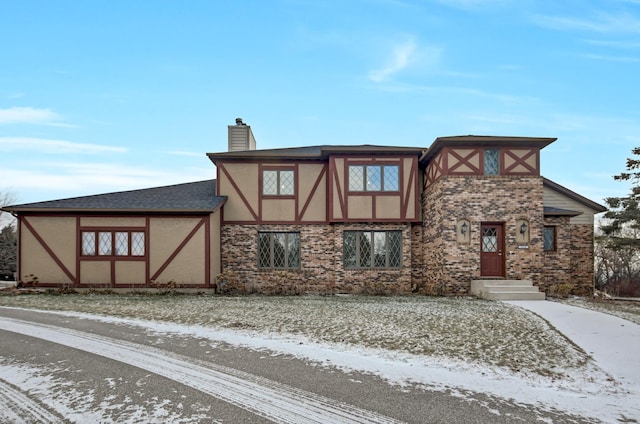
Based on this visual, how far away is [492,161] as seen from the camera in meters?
13.7

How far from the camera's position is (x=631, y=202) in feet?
72.6

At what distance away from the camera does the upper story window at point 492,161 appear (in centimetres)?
1361

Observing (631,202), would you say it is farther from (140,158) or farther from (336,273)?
(140,158)

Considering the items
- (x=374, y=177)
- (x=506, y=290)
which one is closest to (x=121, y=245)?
(x=374, y=177)

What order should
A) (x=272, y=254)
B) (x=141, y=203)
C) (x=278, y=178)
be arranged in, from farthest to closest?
(x=278, y=178) < (x=272, y=254) < (x=141, y=203)

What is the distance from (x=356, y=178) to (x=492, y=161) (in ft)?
16.6

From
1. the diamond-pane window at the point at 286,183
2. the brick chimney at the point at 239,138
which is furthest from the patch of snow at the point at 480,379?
the brick chimney at the point at 239,138

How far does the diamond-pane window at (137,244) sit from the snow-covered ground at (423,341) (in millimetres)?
2905

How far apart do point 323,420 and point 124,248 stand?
41.7 ft

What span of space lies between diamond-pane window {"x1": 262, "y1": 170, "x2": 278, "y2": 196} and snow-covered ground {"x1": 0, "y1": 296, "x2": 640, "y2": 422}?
5.57m

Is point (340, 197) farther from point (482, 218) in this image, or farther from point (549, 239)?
point (549, 239)

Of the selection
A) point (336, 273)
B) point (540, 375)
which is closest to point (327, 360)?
point (540, 375)

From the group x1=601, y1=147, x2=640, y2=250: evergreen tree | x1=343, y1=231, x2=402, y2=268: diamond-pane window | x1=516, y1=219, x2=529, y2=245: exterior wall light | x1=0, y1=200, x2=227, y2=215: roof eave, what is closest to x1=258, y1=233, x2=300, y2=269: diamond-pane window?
x1=343, y1=231, x2=402, y2=268: diamond-pane window

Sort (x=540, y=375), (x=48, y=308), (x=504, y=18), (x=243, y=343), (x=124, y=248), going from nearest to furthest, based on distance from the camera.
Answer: (x=540, y=375) → (x=243, y=343) → (x=48, y=308) → (x=504, y=18) → (x=124, y=248)
